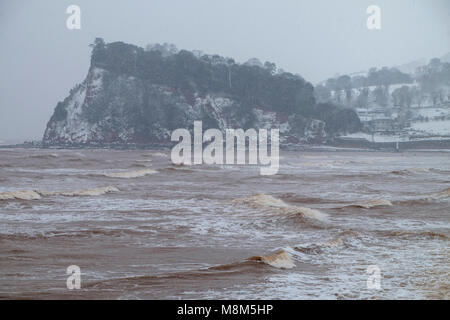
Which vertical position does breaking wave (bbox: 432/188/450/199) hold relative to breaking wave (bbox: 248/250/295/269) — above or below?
below

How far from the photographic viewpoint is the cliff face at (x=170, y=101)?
104 m

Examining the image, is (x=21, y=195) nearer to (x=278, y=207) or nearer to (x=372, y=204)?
(x=278, y=207)

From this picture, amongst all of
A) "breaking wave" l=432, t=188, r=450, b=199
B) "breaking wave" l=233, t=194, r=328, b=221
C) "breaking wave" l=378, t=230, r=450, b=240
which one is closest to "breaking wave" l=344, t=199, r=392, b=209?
"breaking wave" l=233, t=194, r=328, b=221

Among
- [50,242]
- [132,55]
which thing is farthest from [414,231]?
[132,55]

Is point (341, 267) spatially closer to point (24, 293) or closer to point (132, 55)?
point (24, 293)

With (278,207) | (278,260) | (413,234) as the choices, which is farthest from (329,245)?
(278,207)

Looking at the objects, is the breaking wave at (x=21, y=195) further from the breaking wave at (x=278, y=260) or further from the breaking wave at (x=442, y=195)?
the breaking wave at (x=442, y=195)

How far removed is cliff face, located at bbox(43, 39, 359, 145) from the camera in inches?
4104

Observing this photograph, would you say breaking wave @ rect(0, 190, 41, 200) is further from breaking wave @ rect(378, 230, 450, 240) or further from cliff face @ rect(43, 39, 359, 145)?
cliff face @ rect(43, 39, 359, 145)

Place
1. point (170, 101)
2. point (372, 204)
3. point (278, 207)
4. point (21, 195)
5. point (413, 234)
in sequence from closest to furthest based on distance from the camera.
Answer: point (413, 234) < point (278, 207) < point (372, 204) < point (21, 195) < point (170, 101)

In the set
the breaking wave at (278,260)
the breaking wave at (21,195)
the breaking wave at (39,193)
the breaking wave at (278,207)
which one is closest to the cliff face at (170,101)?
the breaking wave at (39,193)

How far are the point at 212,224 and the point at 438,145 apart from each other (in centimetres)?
9661

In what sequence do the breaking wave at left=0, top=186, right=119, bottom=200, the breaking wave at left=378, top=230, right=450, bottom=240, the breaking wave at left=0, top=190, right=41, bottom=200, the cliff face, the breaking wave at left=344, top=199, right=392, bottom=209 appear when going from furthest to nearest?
the cliff face → the breaking wave at left=0, top=186, right=119, bottom=200 → the breaking wave at left=0, top=190, right=41, bottom=200 → the breaking wave at left=344, top=199, right=392, bottom=209 → the breaking wave at left=378, top=230, right=450, bottom=240

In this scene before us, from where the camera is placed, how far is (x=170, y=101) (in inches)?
4299
